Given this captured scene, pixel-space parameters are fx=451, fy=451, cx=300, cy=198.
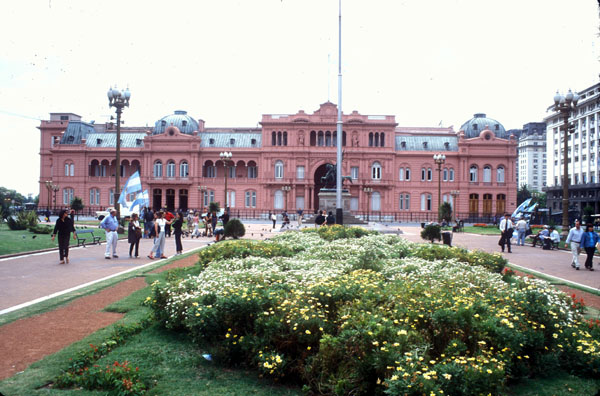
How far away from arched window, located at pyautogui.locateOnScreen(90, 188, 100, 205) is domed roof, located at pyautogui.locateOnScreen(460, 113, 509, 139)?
53439mm

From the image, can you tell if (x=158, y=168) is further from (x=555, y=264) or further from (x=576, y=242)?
(x=576, y=242)

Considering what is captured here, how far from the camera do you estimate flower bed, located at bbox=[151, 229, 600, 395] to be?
4754 mm

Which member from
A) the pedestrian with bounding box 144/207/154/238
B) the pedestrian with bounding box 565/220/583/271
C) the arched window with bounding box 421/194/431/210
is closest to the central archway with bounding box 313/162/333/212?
the arched window with bounding box 421/194/431/210

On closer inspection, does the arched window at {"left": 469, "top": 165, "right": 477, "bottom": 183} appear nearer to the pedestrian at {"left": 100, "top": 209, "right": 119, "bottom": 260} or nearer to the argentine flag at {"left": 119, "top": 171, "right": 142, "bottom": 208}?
the argentine flag at {"left": 119, "top": 171, "right": 142, "bottom": 208}

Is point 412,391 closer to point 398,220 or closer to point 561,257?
point 561,257

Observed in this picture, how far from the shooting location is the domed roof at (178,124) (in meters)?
66.1

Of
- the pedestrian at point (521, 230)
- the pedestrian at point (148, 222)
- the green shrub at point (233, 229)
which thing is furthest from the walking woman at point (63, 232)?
the pedestrian at point (521, 230)

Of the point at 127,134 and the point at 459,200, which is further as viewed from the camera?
the point at 127,134

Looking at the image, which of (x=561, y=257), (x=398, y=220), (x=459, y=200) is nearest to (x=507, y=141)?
(x=459, y=200)

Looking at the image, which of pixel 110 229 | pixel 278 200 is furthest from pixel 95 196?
pixel 110 229

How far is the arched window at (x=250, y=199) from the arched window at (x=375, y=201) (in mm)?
16411

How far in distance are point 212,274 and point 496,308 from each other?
16.0 feet

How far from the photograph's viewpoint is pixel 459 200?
63.0m

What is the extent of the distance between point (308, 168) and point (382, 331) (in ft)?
188
